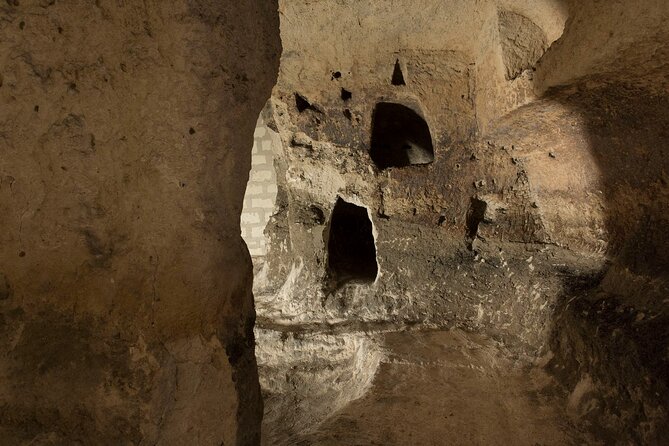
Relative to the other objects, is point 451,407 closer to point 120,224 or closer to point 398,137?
point 120,224

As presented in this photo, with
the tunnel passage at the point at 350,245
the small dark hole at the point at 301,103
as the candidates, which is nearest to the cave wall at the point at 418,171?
the small dark hole at the point at 301,103

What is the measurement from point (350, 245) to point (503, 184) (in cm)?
153

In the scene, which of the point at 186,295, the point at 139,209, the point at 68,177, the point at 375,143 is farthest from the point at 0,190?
the point at 375,143

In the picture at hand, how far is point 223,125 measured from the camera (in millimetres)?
1288

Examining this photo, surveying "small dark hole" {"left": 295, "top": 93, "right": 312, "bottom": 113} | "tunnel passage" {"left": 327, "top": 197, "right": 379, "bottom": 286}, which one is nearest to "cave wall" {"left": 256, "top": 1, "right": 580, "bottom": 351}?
"small dark hole" {"left": 295, "top": 93, "right": 312, "bottom": 113}

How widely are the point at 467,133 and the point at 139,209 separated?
2361mm

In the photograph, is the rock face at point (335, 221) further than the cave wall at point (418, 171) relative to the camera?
No

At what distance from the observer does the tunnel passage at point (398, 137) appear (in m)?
3.76

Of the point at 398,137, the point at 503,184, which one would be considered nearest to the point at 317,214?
the point at 398,137

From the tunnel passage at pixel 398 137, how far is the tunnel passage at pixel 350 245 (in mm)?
508

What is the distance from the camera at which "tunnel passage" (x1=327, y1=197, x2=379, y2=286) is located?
3762 millimetres

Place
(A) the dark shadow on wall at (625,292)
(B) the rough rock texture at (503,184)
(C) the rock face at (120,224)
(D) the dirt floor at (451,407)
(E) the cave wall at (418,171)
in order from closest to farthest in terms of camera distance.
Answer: (C) the rock face at (120,224)
(A) the dark shadow on wall at (625,292)
(B) the rough rock texture at (503,184)
(D) the dirt floor at (451,407)
(E) the cave wall at (418,171)

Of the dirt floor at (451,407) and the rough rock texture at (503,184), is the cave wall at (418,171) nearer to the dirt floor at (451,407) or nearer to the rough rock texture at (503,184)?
the rough rock texture at (503,184)

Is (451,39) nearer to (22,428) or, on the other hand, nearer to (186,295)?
(186,295)
